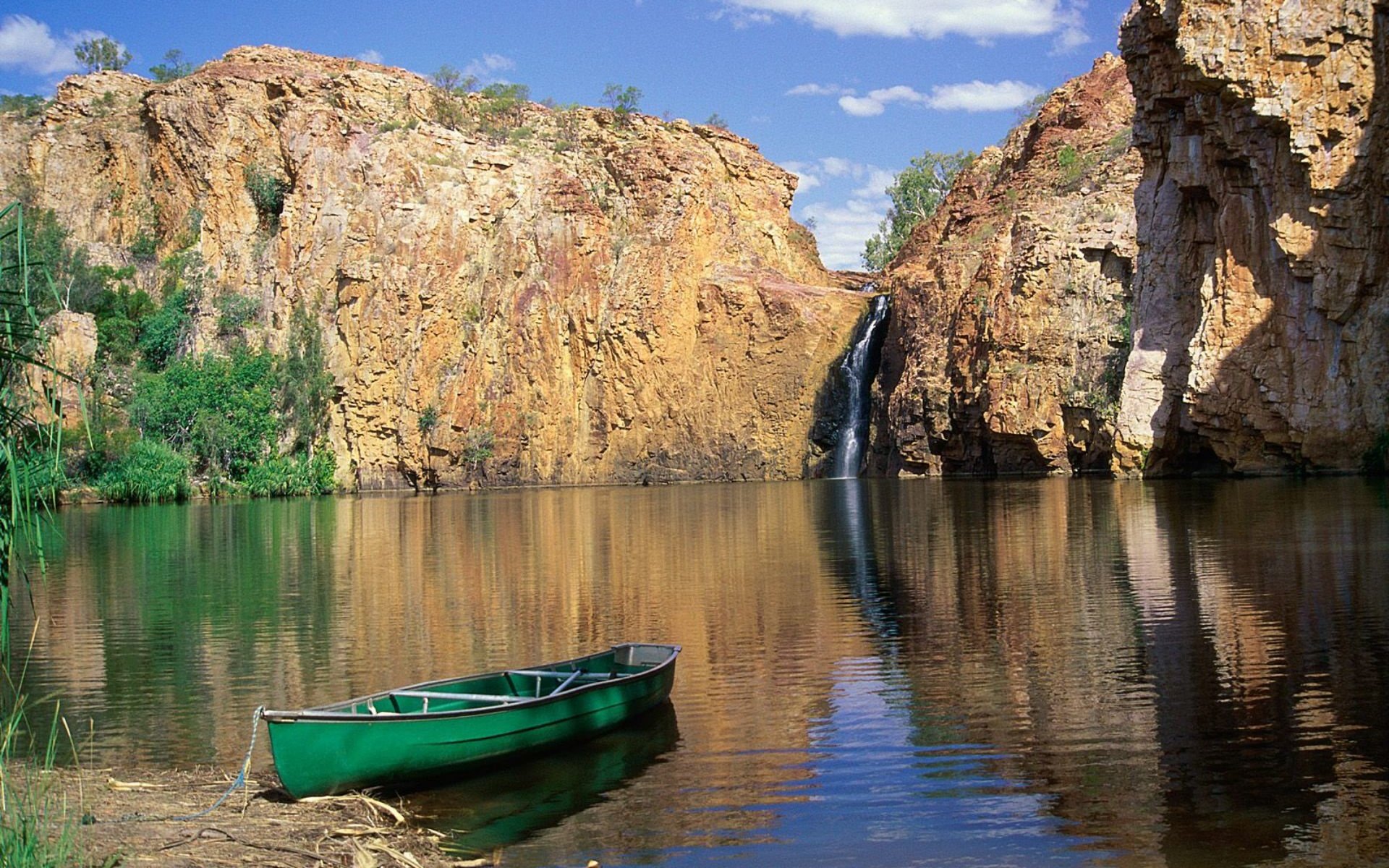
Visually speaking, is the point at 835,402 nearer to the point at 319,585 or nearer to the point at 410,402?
the point at 410,402

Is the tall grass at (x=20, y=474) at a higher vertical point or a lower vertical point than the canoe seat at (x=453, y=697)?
higher

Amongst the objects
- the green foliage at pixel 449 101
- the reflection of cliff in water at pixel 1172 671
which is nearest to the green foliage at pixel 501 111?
the green foliage at pixel 449 101

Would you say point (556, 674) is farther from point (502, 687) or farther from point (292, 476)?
point (292, 476)

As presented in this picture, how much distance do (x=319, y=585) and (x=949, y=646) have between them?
15983 millimetres

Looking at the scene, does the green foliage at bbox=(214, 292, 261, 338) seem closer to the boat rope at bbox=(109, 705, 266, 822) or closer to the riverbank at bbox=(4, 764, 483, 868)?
the riverbank at bbox=(4, 764, 483, 868)

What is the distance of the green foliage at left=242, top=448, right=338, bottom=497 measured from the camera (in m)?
75.0

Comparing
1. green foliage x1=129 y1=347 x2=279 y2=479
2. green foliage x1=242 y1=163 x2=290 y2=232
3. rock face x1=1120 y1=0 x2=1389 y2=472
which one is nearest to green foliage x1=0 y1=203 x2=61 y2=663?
rock face x1=1120 y1=0 x2=1389 y2=472

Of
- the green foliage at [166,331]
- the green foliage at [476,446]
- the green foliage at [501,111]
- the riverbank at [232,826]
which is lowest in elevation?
the riverbank at [232,826]

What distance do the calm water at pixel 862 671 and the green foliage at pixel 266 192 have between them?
54.5 meters

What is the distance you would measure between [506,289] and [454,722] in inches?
2772

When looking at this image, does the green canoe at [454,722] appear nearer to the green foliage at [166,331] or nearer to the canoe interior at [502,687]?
the canoe interior at [502,687]

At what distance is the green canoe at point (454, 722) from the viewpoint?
39.2 ft

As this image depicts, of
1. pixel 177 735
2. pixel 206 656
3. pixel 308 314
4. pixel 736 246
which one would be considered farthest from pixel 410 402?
pixel 177 735

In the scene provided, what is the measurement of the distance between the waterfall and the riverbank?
218 feet
